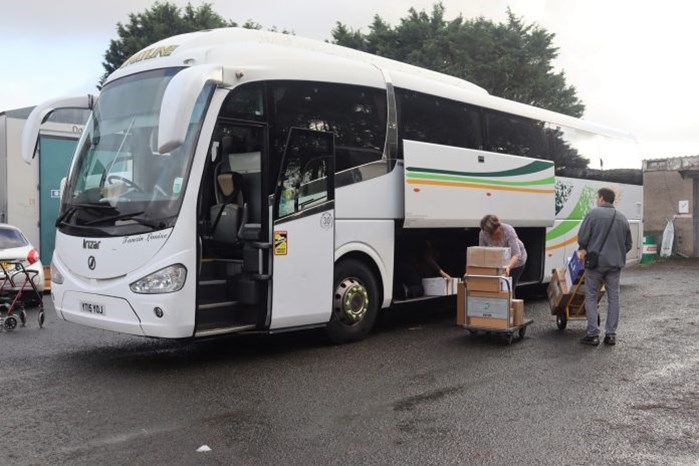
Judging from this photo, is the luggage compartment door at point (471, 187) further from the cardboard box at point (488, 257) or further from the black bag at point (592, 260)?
the black bag at point (592, 260)

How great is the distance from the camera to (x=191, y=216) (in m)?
6.33

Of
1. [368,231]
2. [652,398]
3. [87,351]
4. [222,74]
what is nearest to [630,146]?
[368,231]

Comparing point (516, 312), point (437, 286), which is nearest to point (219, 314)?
point (516, 312)

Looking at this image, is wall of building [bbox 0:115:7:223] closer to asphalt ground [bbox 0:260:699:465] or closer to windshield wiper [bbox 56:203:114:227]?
asphalt ground [bbox 0:260:699:465]

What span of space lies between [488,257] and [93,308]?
15.4 ft

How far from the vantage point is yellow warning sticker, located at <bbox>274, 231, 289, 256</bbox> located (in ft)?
22.8

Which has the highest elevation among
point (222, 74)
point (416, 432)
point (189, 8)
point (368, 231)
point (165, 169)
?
point (189, 8)

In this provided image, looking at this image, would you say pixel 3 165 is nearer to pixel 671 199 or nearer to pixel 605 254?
pixel 605 254

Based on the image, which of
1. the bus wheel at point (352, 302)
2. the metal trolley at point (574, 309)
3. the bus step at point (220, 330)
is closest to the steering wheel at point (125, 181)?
the bus step at point (220, 330)

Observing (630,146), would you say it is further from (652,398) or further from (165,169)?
(165,169)

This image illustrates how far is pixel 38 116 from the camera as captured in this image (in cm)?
756

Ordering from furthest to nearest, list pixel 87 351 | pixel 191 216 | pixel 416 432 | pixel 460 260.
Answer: pixel 460 260 → pixel 87 351 → pixel 191 216 → pixel 416 432

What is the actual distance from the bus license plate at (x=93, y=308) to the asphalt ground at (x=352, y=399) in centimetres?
62

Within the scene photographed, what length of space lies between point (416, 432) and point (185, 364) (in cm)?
317
